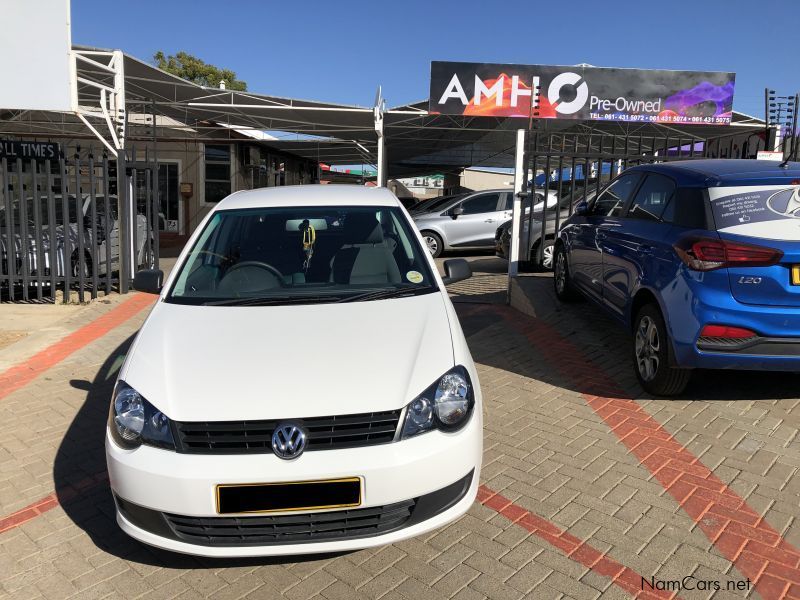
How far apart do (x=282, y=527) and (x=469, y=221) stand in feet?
40.1

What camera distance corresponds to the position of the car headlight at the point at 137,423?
2.59 m

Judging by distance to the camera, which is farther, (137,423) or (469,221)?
(469,221)

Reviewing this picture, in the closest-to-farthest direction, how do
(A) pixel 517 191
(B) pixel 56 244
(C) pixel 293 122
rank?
(A) pixel 517 191
(B) pixel 56 244
(C) pixel 293 122

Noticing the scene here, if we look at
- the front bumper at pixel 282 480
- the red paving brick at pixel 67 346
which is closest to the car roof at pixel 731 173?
the front bumper at pixel 282 480

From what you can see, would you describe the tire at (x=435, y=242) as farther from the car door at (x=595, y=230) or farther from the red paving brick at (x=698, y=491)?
the red paving brick at (x=698, y=491)

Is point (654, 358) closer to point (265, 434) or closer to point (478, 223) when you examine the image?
point (265, 434)

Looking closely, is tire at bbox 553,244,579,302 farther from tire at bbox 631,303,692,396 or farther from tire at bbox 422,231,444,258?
tire at bbox 422,231,444,258

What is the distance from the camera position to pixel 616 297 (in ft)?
18.1

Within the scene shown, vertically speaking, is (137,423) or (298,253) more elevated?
(298,253)

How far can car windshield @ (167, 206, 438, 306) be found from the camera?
3.63m

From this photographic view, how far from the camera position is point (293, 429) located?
8.23ft

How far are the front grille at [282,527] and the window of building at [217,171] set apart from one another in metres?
20.2

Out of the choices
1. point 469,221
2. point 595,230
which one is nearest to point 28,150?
point 595,230

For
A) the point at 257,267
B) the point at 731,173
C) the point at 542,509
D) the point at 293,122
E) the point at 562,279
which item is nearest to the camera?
the point at 542,509
